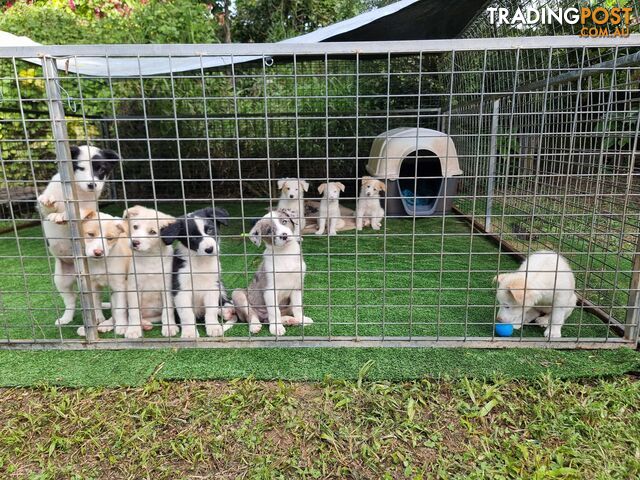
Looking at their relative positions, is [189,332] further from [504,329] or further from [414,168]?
[414,168]

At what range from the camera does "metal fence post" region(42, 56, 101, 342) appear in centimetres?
264

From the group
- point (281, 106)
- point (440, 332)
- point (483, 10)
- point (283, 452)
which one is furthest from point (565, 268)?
point (281, 106)

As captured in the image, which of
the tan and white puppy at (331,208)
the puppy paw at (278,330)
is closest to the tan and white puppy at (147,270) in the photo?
the puppy paw at (278,330)

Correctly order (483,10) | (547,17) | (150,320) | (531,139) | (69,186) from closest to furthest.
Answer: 1. (69,186)
2. (150,320)
3. (547,17)
4. (531,139)
5. (483,10)

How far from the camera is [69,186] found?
2.79 meters

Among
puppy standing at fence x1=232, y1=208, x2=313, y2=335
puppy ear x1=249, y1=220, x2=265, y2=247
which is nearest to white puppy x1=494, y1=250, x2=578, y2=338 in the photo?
puppy standing at fence x1=232, y1=208, x2=313, y2=335

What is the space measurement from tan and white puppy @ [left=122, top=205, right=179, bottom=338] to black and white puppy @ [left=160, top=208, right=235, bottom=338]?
66 millimetres

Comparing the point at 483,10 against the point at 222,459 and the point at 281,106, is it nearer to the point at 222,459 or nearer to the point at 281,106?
the point at 281,106

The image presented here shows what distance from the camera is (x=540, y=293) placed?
9.80ft

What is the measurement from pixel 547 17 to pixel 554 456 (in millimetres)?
3993

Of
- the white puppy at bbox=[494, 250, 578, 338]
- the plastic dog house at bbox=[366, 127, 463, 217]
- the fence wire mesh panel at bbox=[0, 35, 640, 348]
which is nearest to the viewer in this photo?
the fence wire mesh panel at bbox=[0, 35, 640, 348]

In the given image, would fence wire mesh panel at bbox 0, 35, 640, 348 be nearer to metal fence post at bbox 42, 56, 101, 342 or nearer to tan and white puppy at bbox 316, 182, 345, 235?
metal fence post at bbox 42, 56, 101, 342

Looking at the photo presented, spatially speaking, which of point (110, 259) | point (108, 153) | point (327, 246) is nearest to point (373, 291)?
point (327, 246)

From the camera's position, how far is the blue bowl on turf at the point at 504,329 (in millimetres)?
3051
